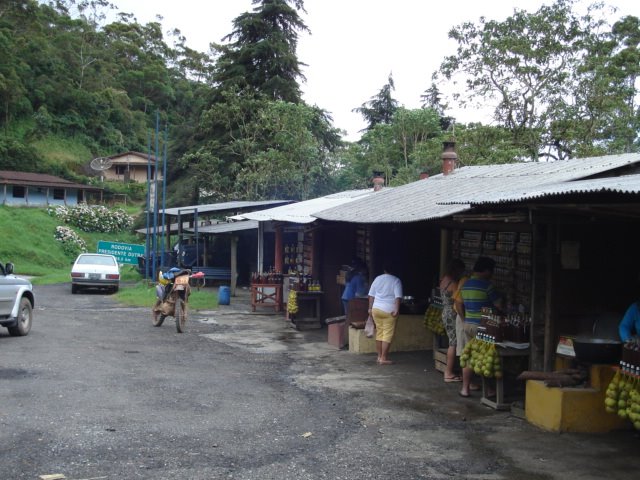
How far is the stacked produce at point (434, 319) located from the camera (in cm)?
1051

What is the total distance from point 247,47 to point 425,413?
104 ft

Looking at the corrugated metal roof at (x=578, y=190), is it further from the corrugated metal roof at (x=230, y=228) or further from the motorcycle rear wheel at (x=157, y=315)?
the corrugated metal roof at (x=230, y=228)

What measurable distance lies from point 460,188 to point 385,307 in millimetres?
2247

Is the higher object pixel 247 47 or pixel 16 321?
pixel 247 47

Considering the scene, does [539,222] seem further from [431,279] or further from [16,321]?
[16,321]

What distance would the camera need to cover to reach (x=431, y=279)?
12.7 metres

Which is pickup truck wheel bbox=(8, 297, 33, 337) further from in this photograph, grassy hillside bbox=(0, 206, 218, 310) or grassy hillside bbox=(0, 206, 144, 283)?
grassy hillside bbox=(0, 206, 144, 283)

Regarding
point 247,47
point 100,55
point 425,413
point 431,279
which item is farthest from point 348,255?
point 100,55

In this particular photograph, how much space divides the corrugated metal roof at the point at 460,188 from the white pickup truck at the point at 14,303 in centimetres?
569

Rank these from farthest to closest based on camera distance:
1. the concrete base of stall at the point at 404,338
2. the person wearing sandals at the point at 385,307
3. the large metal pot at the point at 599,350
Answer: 1. the concrete base of stall at the point at 404,338
2. the person wearing sandals at the point at 385,307
3. the large metal pot at the point at 599,350

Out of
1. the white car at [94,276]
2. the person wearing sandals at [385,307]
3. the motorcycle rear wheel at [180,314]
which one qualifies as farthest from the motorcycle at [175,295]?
the white car at [94,276]

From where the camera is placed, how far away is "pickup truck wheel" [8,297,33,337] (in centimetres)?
1255

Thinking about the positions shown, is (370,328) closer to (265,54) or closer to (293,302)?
(293,302)

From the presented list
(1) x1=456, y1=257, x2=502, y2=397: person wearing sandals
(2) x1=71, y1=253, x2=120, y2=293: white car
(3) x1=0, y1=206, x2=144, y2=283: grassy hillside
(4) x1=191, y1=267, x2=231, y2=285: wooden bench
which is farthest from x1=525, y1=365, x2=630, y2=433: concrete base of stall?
(3) x1=0, y1=206, x2=144, y2=283: grassy hillside
